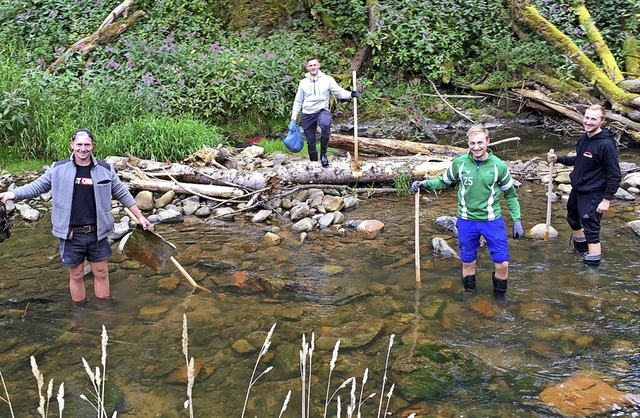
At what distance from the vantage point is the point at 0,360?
4703 millimetres

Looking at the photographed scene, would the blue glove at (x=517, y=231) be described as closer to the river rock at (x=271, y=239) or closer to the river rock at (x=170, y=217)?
the river rock at (x=271, y=239)

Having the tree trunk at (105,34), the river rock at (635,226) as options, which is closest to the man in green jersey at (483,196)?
the river rock at (635,226)

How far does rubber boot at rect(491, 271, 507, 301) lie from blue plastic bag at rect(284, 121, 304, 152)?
15.9ft

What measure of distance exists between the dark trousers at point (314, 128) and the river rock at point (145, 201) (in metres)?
2.89

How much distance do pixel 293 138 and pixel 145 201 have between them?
2716mm

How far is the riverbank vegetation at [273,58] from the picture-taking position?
1145 centimetres

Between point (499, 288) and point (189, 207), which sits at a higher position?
point (189, 207)

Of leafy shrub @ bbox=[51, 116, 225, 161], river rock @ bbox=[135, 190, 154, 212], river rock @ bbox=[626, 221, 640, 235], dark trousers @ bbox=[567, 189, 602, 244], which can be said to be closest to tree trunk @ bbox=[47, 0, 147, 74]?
leafy shrub @ bbox=[51, 116, 225, 161]

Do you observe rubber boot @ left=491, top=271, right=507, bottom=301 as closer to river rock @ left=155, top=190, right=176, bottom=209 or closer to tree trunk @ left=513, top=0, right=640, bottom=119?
river rock @ left=155, top=190, right=176, bottom=209

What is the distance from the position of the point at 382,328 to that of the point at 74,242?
308 centimetres

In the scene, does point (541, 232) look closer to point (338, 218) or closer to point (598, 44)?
point (338, 218)

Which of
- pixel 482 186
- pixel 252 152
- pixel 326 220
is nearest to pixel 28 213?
pixel 252 152

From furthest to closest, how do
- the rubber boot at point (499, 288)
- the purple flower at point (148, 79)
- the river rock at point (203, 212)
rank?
1. the purple flower at point (148, 79)
2. the river rock at point (203, 212)
3. the rubber boot at point (499, 288)

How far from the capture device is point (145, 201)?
349 inches
